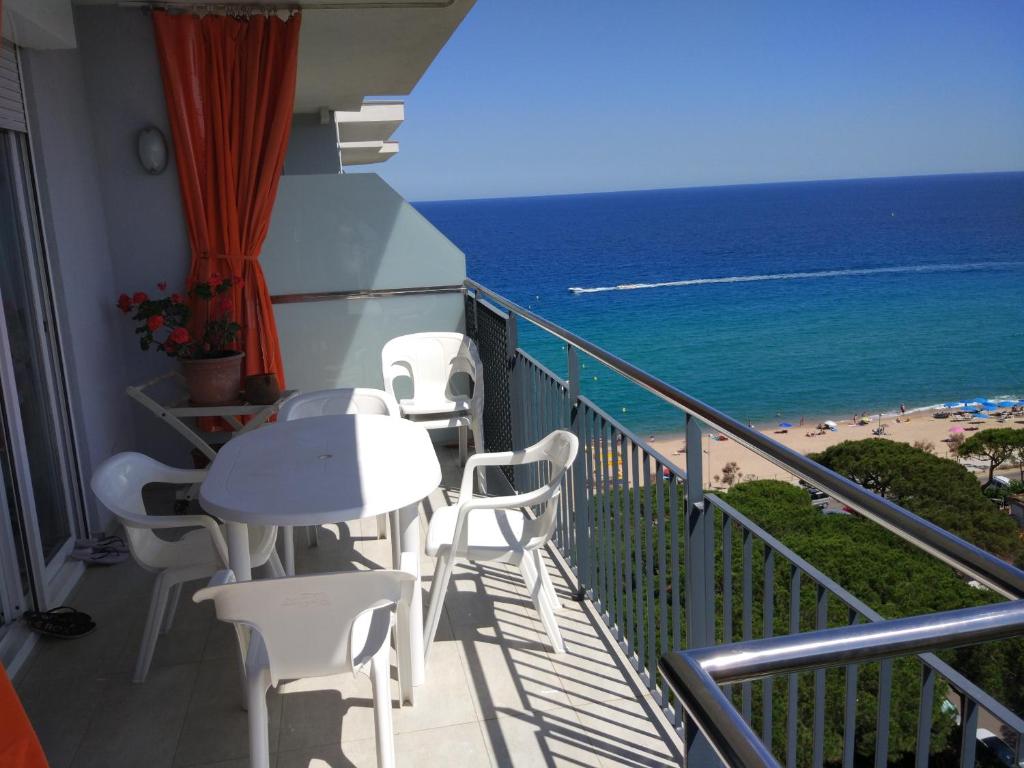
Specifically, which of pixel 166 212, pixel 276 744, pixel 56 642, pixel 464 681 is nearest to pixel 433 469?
pixel 464 681

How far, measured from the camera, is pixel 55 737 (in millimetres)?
2400

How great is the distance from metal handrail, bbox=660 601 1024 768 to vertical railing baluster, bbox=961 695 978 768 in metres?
0.49

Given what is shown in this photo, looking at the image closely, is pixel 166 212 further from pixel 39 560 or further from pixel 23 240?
pixel 39 560

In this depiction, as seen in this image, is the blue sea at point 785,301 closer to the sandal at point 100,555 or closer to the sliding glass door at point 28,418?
the sandal at point 100,555

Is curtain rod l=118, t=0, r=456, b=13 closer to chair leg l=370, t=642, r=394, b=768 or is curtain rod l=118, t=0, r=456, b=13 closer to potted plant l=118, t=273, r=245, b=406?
potted plant l=118, t=273, r=245, b=406

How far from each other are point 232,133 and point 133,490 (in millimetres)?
2384

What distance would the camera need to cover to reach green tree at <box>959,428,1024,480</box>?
24.9 metres

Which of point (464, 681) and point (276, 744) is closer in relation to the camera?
point (276, 744)

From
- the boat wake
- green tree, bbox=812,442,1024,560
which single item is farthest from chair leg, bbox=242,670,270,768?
the boat wake

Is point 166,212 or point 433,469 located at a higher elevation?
point 166,212

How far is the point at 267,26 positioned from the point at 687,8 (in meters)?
57.0

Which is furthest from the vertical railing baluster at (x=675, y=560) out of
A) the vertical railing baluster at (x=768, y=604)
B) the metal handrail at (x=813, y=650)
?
the metal handrail at (x=813, y=650)

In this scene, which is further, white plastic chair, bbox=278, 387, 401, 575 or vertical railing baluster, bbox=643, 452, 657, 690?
white plastic chair, bbox=278, 387, 401, 575

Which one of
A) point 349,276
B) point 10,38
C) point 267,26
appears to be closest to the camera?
point 10,38
